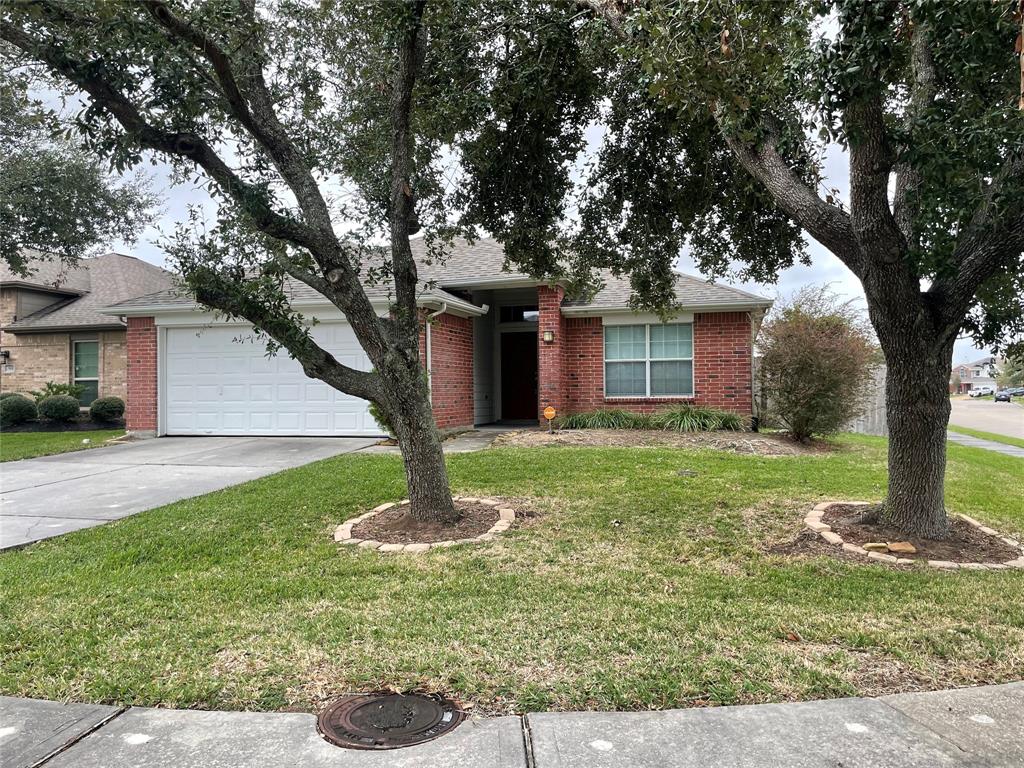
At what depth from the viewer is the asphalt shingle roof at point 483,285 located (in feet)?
41.4

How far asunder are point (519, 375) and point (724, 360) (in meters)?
5.06

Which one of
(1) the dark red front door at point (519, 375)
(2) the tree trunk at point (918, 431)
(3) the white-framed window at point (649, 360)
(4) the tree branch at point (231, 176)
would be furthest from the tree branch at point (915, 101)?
(1) the dark red front door at point (519, 375)

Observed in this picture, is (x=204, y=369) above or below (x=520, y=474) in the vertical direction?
above

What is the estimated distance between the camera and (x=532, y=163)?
717 cm

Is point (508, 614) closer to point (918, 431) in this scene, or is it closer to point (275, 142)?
point (918, 431)

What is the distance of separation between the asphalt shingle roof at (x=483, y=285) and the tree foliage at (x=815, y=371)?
1.81 metres

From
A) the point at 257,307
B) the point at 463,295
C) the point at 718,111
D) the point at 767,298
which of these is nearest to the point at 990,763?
the point at 718,111

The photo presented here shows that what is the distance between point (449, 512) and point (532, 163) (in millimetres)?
3979

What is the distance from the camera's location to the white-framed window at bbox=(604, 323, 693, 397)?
13.4 m

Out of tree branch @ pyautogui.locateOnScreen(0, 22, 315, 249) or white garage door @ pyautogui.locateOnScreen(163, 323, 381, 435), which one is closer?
tree branch @ pyautogui.locateOnScreen(0, 22, 315, 249)

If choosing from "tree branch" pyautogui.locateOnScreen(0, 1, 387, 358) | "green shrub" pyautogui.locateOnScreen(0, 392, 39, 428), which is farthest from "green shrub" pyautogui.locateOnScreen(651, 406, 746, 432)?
"green shrub" pyautogui.locateOnScreen(0, 392, 39, 428)

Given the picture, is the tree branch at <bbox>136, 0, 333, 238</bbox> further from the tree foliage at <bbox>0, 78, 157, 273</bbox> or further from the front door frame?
the front door frame

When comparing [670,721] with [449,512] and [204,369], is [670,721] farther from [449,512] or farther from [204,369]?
[204,369]

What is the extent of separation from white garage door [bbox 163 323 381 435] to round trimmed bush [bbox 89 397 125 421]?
4.17 meters
